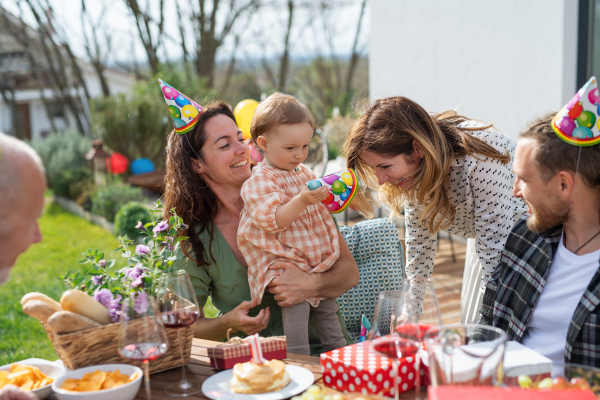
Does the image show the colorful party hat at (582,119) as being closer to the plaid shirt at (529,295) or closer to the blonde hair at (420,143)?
the plaid shirt at (529,295)

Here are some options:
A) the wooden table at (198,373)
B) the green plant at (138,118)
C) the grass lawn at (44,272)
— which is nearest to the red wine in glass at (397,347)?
the wooden table at (198,373)

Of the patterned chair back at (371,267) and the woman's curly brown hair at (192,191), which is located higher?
the woman's curly brown hair at (192,191)

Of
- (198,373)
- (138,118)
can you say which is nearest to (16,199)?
(198,373)

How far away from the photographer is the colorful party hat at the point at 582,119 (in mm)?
1464

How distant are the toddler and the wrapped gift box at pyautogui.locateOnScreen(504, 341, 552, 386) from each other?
97 cm

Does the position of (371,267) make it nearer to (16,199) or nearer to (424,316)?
(424,316)

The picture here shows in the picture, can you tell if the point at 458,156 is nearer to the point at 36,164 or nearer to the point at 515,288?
the point at 515,288

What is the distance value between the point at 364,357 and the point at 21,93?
24839 millimetres

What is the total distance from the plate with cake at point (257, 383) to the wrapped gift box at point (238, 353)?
Result: 0.09 m

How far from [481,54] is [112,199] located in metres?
6.62

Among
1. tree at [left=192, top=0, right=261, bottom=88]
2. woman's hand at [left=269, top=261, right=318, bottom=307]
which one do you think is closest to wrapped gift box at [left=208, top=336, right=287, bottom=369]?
woman's hand at [left=269, top=261, right=318, bottom=307]

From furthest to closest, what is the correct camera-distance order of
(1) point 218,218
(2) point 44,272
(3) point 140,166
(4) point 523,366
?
(3) point 140,166 < (2) point 44,272 < (1) point 218,218 < (4) point 523,366

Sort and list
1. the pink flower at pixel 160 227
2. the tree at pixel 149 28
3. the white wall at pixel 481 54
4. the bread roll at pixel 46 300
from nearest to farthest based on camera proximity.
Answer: the bread roll at pixel 46 300 < the pink flower at pixel 160 227 < the white wall at pixel 481 54 < the tree at pixel 149 28

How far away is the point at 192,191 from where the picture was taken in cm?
238
